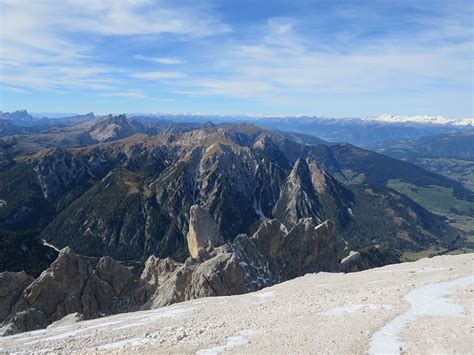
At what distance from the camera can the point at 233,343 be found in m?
30.8

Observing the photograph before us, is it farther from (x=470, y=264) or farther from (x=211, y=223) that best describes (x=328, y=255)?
(x=470, y=264)

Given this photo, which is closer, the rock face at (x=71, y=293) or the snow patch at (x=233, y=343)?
the snow patch at (x=233, y=343)

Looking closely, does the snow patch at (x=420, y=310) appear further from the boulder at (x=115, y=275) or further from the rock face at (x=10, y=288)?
the rock face at (x=10, y=288)

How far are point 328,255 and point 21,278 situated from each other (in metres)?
80.5

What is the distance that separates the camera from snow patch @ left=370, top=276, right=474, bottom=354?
27.8 metres

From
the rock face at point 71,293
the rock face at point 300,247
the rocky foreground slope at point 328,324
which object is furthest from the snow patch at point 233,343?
the rock face at point 300,247

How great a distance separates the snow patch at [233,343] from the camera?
29391 millimetres

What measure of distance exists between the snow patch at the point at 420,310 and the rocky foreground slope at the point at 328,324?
61mm

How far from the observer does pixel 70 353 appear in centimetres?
3331

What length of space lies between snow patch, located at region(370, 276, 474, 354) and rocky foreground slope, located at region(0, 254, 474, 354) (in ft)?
0.20

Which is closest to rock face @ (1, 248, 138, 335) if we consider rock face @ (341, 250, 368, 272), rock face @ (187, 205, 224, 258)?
rock face @ (187, 205, 224, 258)

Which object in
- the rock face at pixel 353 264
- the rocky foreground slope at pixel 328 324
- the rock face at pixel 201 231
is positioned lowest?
the rock face at pixel 353 264

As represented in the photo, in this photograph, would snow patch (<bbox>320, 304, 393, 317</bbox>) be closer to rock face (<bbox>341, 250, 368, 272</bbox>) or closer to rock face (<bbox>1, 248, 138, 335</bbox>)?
rock face (<bbox>1, 248, 138, 335</bbox>)

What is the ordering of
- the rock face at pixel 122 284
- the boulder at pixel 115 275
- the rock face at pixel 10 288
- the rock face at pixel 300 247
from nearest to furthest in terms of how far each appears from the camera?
the rock face at pixel 122 284 → the rock face at pixel 10 288 → the boulder at pixel 115 275 → the rock face at pixel 300 247
